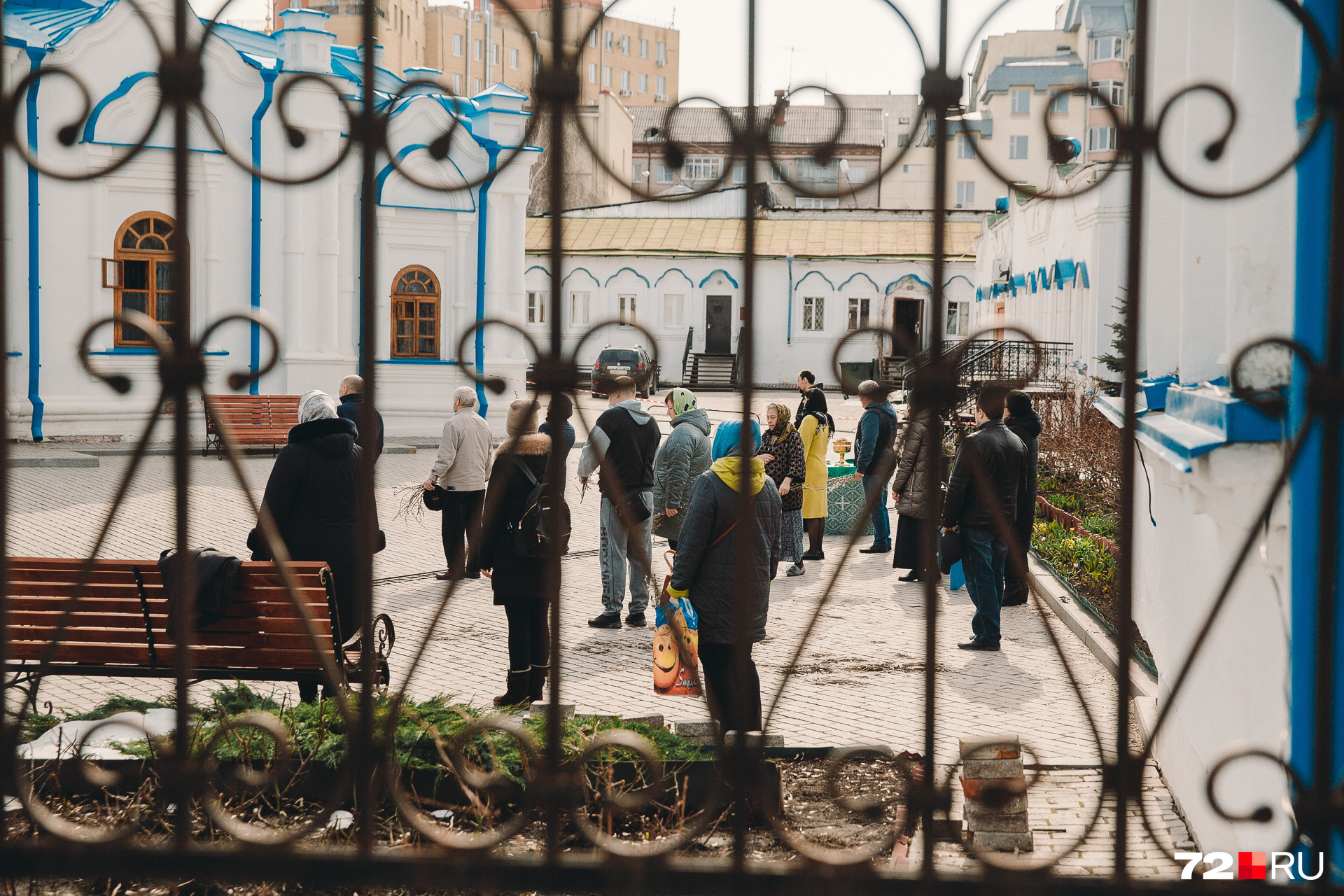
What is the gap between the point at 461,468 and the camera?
342 inches

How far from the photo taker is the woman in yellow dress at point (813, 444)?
9859mm

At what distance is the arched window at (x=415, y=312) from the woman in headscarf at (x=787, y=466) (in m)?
10.7

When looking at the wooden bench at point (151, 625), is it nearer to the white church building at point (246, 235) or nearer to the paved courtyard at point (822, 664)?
the paved courtyard at point (822, 664)

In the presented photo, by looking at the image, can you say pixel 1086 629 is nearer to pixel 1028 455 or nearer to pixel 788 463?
pixel 1028 455

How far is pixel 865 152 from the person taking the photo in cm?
5534

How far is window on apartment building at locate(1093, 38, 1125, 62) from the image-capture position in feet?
152

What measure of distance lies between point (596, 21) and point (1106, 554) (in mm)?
8396

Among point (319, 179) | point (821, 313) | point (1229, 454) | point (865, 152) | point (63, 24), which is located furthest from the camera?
point (865, 152)

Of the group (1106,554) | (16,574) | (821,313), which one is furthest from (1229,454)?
(821,313)

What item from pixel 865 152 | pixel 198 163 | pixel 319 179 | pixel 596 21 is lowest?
pixel 319 179

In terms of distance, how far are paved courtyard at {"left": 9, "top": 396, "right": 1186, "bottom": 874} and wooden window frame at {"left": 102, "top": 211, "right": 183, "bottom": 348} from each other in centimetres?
627

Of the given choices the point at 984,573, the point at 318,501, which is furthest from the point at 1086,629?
the point at 318,501

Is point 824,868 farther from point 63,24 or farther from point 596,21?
point 63,24

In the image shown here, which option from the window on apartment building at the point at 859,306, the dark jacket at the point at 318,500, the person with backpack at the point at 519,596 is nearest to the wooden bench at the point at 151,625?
the dark jacket at the point at 318,500
